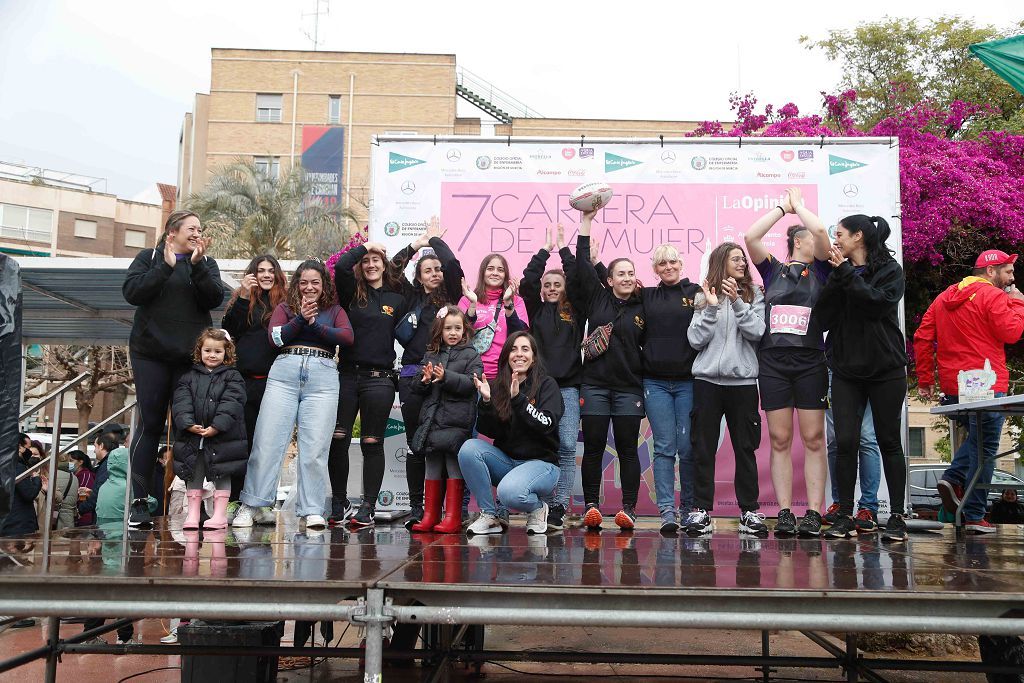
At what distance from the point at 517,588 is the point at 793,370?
3112 millimetres

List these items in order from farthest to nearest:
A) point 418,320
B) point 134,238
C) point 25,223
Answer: point 134,238 → point 25,223 → point 418,320

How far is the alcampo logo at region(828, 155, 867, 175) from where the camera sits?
298 inches

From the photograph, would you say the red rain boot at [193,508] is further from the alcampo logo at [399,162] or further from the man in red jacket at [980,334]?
the man in red jacket at [980,334]

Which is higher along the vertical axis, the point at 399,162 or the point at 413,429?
the point at 399,162

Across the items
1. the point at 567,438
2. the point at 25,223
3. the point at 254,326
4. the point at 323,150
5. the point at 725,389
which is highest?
the point at 323,150

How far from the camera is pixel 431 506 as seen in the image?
5777 mm

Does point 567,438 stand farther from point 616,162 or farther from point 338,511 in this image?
point 616,162

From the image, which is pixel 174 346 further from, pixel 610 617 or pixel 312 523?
pixel 610 617

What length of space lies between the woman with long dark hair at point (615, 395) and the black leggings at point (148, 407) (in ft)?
8.71

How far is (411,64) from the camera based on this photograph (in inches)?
1635

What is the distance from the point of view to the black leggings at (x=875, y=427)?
217 inches

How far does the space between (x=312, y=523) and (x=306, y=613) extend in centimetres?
251

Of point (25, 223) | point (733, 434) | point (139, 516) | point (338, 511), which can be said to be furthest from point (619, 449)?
point (25, 223)

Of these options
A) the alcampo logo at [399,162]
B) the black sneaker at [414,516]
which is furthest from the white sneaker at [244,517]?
the alcampo logo at [399,162]
